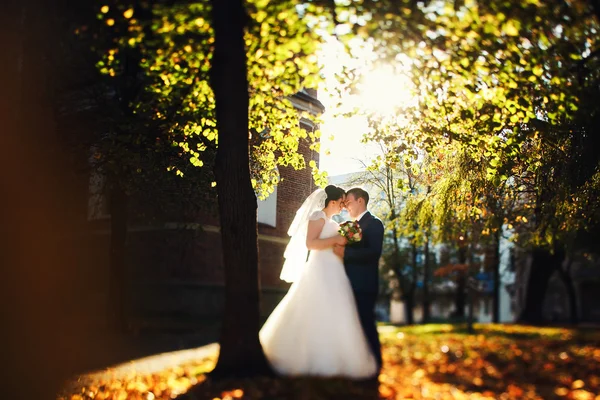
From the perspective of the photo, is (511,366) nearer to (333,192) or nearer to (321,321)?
(321,321)

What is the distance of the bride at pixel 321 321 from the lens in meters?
8.27

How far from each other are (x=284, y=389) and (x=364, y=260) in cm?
213

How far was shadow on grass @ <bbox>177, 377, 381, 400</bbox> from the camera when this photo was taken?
23.6ft

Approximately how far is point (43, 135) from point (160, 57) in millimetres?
7351

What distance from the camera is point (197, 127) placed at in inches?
489

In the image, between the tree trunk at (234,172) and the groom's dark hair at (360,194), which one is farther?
the groom's dark hair at (360,194)

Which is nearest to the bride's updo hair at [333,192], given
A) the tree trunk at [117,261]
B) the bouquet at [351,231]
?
the bouquet at [351,231]

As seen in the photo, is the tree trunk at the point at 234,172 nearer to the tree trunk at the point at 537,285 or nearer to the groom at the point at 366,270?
the groom at the point at 366,270

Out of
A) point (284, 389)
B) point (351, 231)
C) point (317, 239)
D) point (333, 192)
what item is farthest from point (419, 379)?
point (333, 192)

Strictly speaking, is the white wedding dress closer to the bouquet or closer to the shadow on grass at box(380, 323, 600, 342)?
the bouquet

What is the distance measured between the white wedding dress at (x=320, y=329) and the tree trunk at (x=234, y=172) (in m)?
0.40

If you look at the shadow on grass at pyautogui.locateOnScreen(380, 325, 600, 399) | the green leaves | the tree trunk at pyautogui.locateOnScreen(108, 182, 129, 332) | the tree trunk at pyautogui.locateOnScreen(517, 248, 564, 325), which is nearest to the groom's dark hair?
the green leaves

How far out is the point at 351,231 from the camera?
28.5 feet

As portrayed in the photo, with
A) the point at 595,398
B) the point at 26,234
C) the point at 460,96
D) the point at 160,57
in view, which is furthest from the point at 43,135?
the point at 595,398
